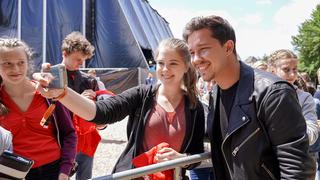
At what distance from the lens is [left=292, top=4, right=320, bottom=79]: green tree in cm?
4488

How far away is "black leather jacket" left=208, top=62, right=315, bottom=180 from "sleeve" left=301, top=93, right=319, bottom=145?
3.81 feet

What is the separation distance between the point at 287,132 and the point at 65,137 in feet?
5.32

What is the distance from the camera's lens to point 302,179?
188cm

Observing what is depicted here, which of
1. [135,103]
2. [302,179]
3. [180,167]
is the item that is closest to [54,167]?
[135,103]

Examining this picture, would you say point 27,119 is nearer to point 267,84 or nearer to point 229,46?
point 229,46

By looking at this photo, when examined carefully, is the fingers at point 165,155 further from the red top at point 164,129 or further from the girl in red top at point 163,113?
the red top at point 164,129

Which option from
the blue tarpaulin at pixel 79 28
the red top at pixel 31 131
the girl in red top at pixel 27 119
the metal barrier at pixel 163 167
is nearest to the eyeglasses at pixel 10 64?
the girl in red top at pixel 27 119

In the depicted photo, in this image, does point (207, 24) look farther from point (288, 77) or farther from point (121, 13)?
point (121, 13)

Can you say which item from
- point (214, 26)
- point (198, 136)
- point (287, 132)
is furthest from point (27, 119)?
point (287, 132)

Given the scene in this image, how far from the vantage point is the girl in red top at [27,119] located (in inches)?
100

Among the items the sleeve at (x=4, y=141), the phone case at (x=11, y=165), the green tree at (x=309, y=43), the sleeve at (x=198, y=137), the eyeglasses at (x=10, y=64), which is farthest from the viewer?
the green tree at (x=309, y=43)

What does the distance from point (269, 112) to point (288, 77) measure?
1.88m

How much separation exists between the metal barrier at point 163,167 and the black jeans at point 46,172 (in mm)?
789

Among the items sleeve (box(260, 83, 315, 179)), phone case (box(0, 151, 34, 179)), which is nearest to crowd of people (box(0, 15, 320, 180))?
sleeve (box(260, 83, 315, 179))
